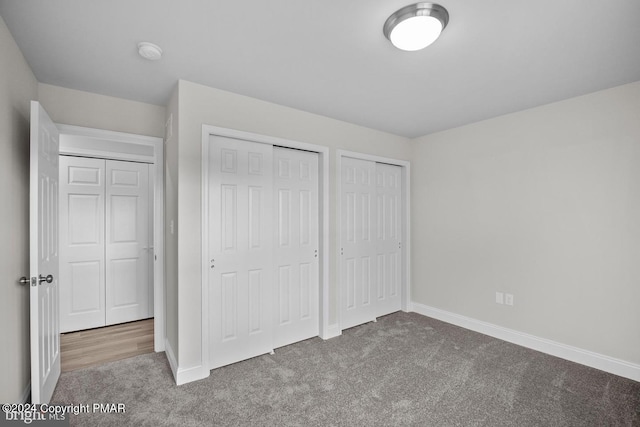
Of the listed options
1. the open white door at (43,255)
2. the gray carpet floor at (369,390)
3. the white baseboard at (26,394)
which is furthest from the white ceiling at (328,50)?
the gray carpet floor at (369,390)

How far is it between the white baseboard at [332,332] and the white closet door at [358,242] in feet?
0.45

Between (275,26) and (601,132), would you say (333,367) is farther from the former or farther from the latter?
(601,132)

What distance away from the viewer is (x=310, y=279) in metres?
3.25

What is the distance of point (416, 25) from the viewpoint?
163 centimetres

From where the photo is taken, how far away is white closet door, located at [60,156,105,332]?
11.4 feet

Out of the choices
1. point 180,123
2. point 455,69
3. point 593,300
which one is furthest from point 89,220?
point 593,300

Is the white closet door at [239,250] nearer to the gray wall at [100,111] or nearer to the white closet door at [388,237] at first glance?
the gray wall at [100,111]

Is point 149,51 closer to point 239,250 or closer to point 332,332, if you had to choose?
point 239,250

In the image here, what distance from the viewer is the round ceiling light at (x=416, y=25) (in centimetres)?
157

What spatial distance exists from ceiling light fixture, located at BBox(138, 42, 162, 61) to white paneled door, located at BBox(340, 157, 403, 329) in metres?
2.10

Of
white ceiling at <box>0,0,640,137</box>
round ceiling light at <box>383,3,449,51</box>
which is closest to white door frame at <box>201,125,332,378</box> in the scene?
white ceiling at <box>0,0,640,137</box>

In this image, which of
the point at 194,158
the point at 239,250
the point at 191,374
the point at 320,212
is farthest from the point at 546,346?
the point at 194,158

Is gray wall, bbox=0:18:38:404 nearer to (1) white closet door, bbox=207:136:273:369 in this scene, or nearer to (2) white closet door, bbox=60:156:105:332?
(1) white closet door, bbox=207:136:273:369

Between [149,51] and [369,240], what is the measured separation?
290 centimetres
